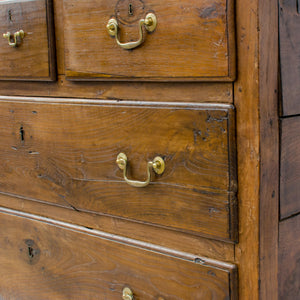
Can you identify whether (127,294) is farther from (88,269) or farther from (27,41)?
(27,41)

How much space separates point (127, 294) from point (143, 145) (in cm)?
31

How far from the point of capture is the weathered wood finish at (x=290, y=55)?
2.60ft

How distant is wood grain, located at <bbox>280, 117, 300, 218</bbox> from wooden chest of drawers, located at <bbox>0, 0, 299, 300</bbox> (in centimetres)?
3

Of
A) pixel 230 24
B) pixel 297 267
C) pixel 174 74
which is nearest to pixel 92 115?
pixel 174 74

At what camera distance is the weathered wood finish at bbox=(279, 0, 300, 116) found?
0.79m

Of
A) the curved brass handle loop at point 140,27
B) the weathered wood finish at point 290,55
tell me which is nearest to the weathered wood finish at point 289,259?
the weathered wood finish at point 290,55

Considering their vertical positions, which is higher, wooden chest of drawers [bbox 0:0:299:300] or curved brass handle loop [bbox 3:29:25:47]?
curved brass handle loop [bbox 3:29:25:47]

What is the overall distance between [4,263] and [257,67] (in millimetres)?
846

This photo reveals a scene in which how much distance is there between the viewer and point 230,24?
0.75 metres

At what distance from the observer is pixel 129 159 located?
35.6 inches

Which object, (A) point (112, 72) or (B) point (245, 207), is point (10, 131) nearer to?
(A) point (112, 72)

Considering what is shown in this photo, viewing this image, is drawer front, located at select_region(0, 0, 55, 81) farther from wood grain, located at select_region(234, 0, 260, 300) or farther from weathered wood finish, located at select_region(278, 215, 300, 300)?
weathered wood finish, located at select_region(278, 215, 300, 300)

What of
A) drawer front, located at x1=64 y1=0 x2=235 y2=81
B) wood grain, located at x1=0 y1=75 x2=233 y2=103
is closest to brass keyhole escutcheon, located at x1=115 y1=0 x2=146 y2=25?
drawer front, located at x1=64 y1=0 x2=235 y2=81

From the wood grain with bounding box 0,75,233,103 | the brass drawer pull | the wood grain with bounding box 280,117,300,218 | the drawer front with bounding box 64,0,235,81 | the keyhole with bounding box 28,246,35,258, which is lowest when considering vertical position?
the brass drawer pull
